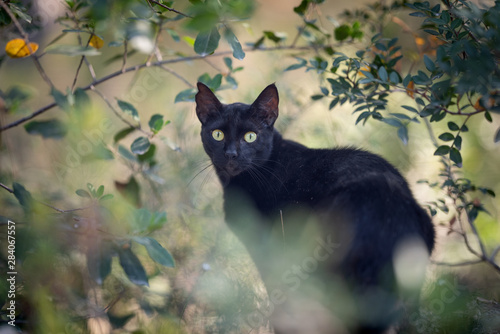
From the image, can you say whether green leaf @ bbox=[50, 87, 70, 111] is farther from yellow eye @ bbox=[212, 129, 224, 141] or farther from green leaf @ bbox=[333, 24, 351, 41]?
green leaf @ bbox=[333, 24, 351, 41]

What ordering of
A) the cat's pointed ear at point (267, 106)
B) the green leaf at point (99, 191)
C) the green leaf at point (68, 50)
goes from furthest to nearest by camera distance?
1. the cat's pointed ear at point (267, 106)
2. the green leaf at point (99, 191)
3. the green leaf at point (68, 50)

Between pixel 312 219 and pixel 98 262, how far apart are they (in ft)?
3.68

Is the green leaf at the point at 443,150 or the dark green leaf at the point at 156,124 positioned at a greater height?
the green leaf at the point at 443,150

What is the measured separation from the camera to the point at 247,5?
99 centimetres

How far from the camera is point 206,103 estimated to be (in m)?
2.61

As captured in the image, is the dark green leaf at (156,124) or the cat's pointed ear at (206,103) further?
the cat's pointed ear at (206,103)

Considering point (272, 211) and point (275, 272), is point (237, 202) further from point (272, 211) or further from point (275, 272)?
point (275, 272)

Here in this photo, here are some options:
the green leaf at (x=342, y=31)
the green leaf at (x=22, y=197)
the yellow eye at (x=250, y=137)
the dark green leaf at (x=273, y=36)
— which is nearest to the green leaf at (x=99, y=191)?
the green leaf at (x=22, y=197)

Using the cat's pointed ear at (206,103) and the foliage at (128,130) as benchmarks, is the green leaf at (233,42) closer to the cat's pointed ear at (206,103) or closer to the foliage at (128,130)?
the foliage at (128,130)

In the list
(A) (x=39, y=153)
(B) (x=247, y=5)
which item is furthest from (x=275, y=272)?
(A) (x=39, y=153)

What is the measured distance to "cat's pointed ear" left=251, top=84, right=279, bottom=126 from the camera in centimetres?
253

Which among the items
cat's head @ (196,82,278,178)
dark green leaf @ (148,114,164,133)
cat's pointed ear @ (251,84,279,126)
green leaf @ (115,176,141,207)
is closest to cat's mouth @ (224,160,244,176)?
cat's head @ (196,82,278,178)

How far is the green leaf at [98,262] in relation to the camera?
1478 mm

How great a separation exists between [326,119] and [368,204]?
2.68 m
